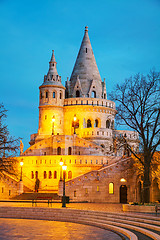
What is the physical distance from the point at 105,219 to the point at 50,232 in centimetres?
493

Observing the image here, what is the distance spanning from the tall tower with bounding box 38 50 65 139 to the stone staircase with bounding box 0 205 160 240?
114 ft

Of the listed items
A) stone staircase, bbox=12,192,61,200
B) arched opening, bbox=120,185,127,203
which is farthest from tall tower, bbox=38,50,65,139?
arched opening, bbox=120,185,127,203

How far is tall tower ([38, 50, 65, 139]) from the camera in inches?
2430

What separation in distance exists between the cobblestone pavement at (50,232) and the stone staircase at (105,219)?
0.90 meters

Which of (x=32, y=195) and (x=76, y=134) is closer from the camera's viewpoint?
(x=32, y=195)

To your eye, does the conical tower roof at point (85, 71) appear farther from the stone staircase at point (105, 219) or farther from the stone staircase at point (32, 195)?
the stone staircase at point (105, 219)

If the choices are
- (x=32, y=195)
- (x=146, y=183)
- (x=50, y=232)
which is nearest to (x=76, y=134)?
(x=32, y=195)

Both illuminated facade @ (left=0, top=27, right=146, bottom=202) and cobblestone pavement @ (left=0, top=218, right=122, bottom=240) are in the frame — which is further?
illuminated facade @ (left=0, top=27, right=146, bottom=202)

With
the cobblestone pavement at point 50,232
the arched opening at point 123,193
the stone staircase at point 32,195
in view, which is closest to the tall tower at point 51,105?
the stone staircase at point 32,195

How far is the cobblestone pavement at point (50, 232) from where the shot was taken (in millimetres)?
17188

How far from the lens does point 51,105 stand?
62031 mm

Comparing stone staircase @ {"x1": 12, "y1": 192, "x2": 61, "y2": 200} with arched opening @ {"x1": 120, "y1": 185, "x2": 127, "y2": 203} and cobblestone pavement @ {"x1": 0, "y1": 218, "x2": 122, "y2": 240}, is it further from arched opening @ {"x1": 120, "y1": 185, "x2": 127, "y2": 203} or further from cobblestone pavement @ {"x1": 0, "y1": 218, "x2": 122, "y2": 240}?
cobblestone pavement @ {"x1": 0, "y1": 218, "x2": 122, "y2": 240}

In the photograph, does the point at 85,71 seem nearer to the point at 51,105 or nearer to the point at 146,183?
the point at 51,105

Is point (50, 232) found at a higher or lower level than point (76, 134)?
lower
